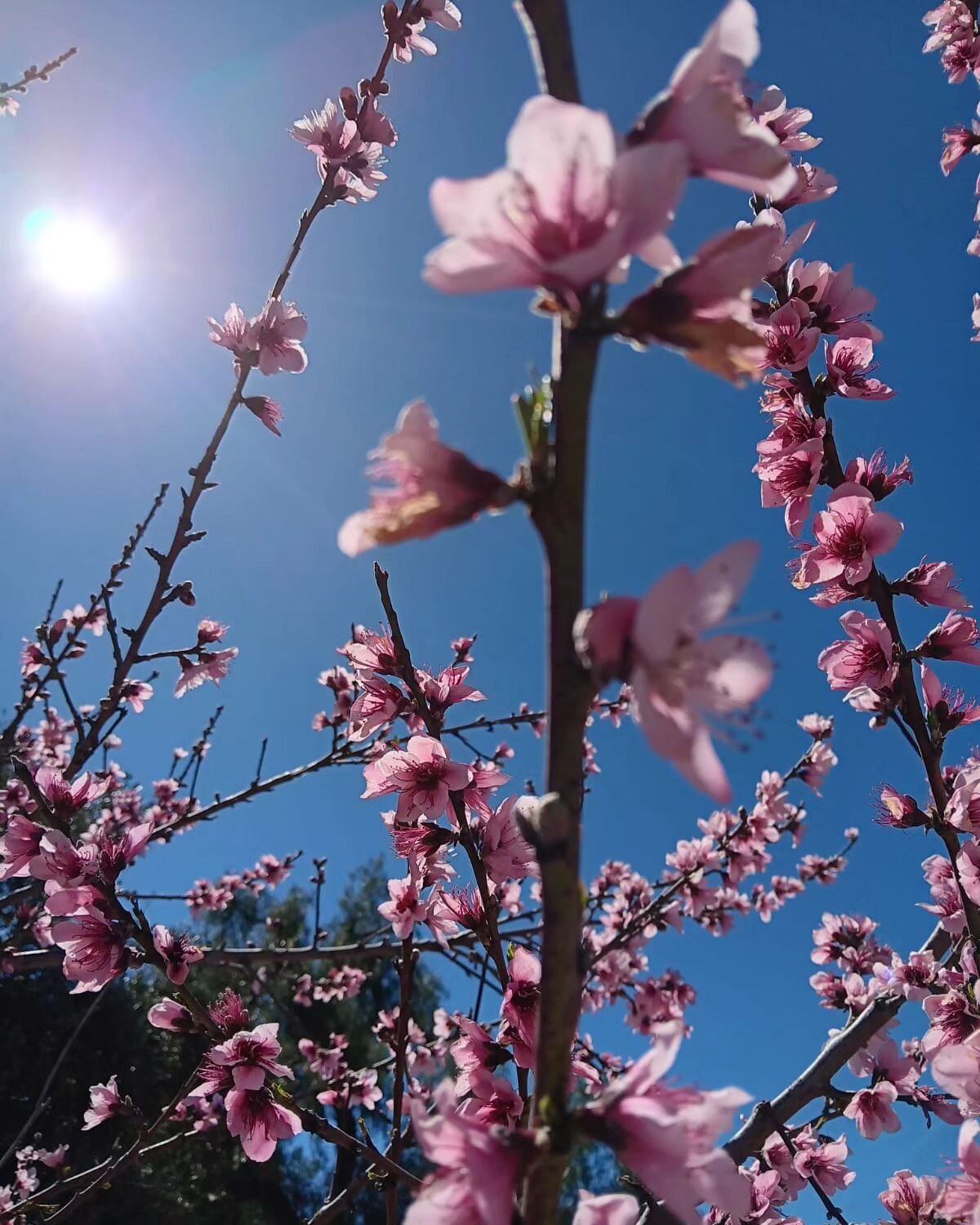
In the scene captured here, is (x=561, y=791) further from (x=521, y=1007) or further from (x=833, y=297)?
(x=833, y=297)

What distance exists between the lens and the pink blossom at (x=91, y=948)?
6.05 ft

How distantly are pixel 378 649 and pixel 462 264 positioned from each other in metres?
1.24

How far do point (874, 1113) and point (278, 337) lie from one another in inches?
149

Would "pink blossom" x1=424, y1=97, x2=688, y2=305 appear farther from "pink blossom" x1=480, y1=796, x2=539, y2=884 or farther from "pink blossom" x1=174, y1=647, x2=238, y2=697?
"pink blossom" x1=174, y1=647, x2=238, y2=697

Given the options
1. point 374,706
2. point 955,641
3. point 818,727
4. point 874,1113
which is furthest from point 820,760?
point 374,706

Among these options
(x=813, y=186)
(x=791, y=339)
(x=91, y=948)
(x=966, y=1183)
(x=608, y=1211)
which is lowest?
(x=608, y=1211)

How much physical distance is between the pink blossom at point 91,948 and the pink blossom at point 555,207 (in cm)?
177

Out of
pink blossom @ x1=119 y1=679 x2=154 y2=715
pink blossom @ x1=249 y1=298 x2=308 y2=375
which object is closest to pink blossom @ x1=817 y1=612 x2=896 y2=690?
pink blossom @ x1=249 y1=298 x2=308 y2=375

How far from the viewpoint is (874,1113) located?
268 cm

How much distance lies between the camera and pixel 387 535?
29.9 inches

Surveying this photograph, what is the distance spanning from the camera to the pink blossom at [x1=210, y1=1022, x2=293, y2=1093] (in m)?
1.74

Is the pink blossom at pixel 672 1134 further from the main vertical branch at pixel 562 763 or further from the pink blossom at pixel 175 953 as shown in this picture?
the pink blossom at pixel 175 953

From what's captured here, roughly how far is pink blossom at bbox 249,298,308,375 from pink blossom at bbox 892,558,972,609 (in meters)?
2.60

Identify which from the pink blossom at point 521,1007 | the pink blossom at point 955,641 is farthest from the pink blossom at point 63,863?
the pink blossom at point 955,641
